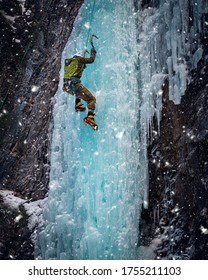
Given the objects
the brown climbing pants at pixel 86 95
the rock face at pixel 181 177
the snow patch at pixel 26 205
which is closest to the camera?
the brown climbing pants at pixel 86 95

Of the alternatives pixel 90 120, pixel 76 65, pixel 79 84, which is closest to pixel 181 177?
pixel 90 120

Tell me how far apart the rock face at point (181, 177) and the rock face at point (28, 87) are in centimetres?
172

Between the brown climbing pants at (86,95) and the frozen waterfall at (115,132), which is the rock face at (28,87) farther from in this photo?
the brown climbing pants at (86,95)

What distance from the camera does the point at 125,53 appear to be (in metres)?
5.17

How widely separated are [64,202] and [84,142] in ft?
2.99

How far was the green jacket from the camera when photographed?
4.62 m

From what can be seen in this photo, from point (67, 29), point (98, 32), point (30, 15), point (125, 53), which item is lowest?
point (125, 53)

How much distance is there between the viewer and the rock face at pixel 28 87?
5.64m

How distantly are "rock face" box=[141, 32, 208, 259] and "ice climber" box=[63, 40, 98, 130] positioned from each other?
42.4 inches

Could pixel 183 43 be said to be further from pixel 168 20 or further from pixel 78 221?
pixel 78 221

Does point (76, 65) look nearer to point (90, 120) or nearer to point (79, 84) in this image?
point (79, 84)

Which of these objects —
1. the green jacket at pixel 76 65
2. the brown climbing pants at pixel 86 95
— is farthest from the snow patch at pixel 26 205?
the green jacket at pixel 76 65

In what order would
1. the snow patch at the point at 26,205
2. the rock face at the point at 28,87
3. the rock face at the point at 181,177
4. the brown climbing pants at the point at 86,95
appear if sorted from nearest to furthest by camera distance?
the brown climbing pants at the point at 86,95
the rock face at the point at 181,177
the snow patch at the point at 26,205
the rock face at the point at 28,87

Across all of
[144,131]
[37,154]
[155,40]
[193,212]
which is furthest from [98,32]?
[193,212]
